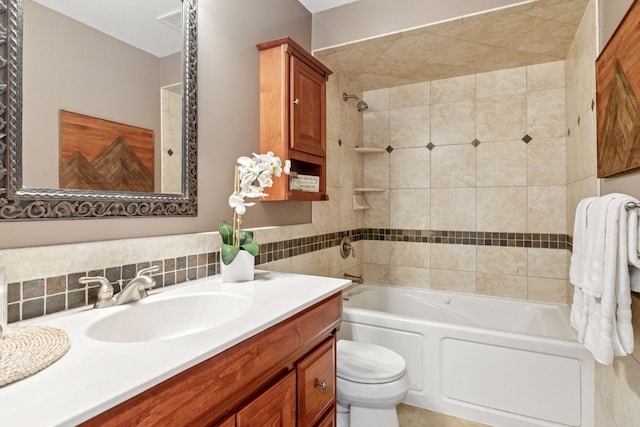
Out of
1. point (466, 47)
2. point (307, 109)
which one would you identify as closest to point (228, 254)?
point (307, 109)

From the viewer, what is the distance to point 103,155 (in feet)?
3.56

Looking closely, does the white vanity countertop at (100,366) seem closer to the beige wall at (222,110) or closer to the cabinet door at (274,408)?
the cabinet door at (274,408)

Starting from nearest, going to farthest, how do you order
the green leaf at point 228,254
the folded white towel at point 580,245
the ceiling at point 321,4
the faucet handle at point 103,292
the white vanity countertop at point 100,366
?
the white vanity countertop at point 100,366 < the faucet handle at point 103,292 < the folded white towel at point 580,245 < the green leaf at point 228,254 < the ceiling at point 321,4

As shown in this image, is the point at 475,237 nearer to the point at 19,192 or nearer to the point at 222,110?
the point at 222,110

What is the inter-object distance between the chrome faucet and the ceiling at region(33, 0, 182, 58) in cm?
80

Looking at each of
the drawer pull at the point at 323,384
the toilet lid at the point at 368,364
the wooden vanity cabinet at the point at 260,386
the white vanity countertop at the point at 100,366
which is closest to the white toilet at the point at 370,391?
the toilet lid at the point at 368,364

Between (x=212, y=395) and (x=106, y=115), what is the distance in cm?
92

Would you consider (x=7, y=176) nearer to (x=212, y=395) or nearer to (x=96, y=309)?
(x=96, y=309)

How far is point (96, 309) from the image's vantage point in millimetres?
974

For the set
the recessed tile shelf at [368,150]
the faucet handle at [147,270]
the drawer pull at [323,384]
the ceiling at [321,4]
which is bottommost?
the drawer pull at [323,384]

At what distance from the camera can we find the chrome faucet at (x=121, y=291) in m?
0.99

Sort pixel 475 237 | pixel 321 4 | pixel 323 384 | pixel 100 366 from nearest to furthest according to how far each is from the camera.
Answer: pixel 100 366, pixel 323 384, pixel 321 4, pixel 475 237

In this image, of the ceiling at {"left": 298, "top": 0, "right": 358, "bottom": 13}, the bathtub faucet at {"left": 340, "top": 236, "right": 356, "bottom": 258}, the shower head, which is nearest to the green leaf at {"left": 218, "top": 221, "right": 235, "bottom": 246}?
the bathtub faucet at {"left": 340, "top": 236, "right": 356, "bottom": 258}

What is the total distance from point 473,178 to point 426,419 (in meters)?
1.81
